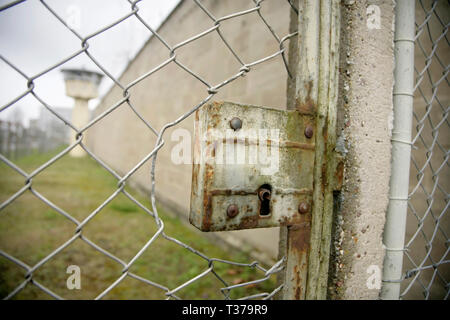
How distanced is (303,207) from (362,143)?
0.26 m

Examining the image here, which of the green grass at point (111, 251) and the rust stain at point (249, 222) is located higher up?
the rust stain at point (249, 222)

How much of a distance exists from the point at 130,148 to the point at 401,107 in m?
6.66

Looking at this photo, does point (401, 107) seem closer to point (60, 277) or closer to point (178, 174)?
point (60, 277)

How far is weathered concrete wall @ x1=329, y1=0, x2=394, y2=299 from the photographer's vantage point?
684mm

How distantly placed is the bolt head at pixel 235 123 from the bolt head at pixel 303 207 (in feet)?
0.82

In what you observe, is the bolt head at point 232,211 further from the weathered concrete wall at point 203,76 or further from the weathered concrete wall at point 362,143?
the weathered concrete wall at point 203,76

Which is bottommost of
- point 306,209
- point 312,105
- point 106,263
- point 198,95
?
point 106,263

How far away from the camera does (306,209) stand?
2.06 feet

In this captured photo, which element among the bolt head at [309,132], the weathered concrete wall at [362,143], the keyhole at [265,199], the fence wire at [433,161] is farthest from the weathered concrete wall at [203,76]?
the keyhole at [265,199]

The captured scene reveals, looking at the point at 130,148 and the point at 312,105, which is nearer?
the point at 312,105

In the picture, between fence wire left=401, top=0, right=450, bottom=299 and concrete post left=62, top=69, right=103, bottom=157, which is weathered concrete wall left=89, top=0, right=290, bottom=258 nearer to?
fence wire left=401, top=0, right=450, bottom=299

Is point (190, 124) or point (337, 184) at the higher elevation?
point (190, 124)

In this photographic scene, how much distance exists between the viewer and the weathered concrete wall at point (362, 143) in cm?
68
